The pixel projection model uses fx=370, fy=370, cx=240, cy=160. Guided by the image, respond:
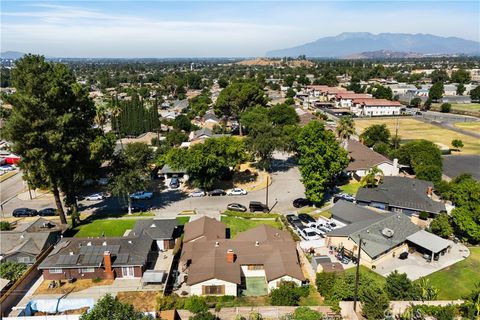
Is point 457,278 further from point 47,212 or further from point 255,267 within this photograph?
point 47,212

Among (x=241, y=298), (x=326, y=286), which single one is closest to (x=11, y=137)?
(x=241, y=298)

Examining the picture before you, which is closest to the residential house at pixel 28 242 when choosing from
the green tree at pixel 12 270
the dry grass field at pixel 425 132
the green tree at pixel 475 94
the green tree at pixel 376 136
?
the green tree at pixel 12 270

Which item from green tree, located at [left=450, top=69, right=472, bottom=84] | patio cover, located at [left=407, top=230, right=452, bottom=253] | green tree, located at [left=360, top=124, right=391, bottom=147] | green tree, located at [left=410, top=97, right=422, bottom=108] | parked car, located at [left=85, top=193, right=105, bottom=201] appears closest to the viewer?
patio cover, located at [left=407, top=230, right=452, bottom=253]

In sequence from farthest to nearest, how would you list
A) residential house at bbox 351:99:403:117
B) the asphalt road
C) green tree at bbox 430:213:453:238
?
1. residential house at bbox 351:99:403:117
2. the asphalt road
3. green tree at bbox 430:213:453:238

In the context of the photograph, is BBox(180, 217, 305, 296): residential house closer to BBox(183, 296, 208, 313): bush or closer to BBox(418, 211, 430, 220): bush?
BBox(183, 296, 208, 313): bush

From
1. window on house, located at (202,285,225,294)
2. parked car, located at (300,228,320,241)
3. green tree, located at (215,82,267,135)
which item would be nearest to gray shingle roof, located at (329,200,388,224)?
parked car, located at (300,228,320,241)

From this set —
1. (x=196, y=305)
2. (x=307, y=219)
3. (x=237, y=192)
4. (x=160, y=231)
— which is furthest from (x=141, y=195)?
(x=196, y=305)
